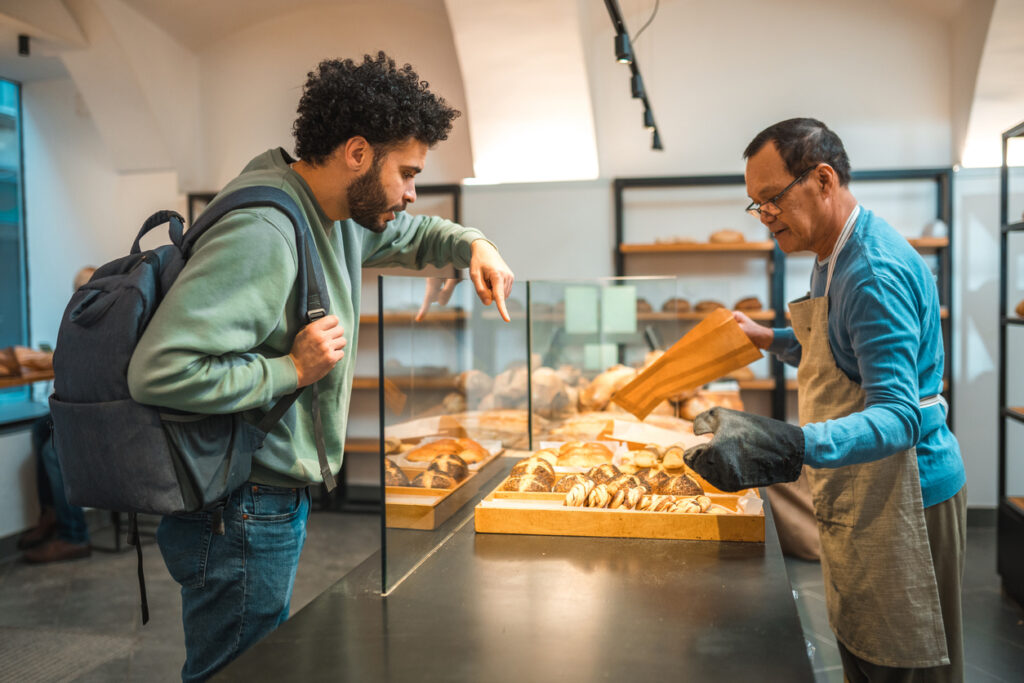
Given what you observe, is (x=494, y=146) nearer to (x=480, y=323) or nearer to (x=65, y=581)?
(x=480, y=323)

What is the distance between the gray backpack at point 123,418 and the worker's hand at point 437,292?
1.49 ft

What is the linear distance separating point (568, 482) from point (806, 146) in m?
0.88

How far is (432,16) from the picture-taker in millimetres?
5254

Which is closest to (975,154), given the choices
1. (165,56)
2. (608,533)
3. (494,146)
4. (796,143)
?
(494,146)

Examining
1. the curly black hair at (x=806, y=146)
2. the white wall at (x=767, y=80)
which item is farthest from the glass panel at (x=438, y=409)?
the white wall at (x=767, y=80)

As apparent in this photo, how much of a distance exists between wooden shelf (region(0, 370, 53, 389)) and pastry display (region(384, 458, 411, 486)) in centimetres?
345

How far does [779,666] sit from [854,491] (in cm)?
66

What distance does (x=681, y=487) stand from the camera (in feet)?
5.36

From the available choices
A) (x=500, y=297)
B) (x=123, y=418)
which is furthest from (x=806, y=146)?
(x=123, y=418)

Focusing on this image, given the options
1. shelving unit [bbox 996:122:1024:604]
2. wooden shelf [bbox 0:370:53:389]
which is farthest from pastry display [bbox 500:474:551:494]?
wooden shelf [bbox 0:370:53:389]

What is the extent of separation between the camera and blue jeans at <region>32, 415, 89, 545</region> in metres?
4.32

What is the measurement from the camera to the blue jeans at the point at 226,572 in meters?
1.31

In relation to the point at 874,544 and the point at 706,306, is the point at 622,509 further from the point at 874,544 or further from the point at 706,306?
the point at 706,306

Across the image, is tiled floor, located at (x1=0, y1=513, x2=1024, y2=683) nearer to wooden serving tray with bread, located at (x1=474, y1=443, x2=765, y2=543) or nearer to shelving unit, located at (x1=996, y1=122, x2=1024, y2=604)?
shelving unit, located at (x1=996, y1=122, x2=1024, y2=604)
